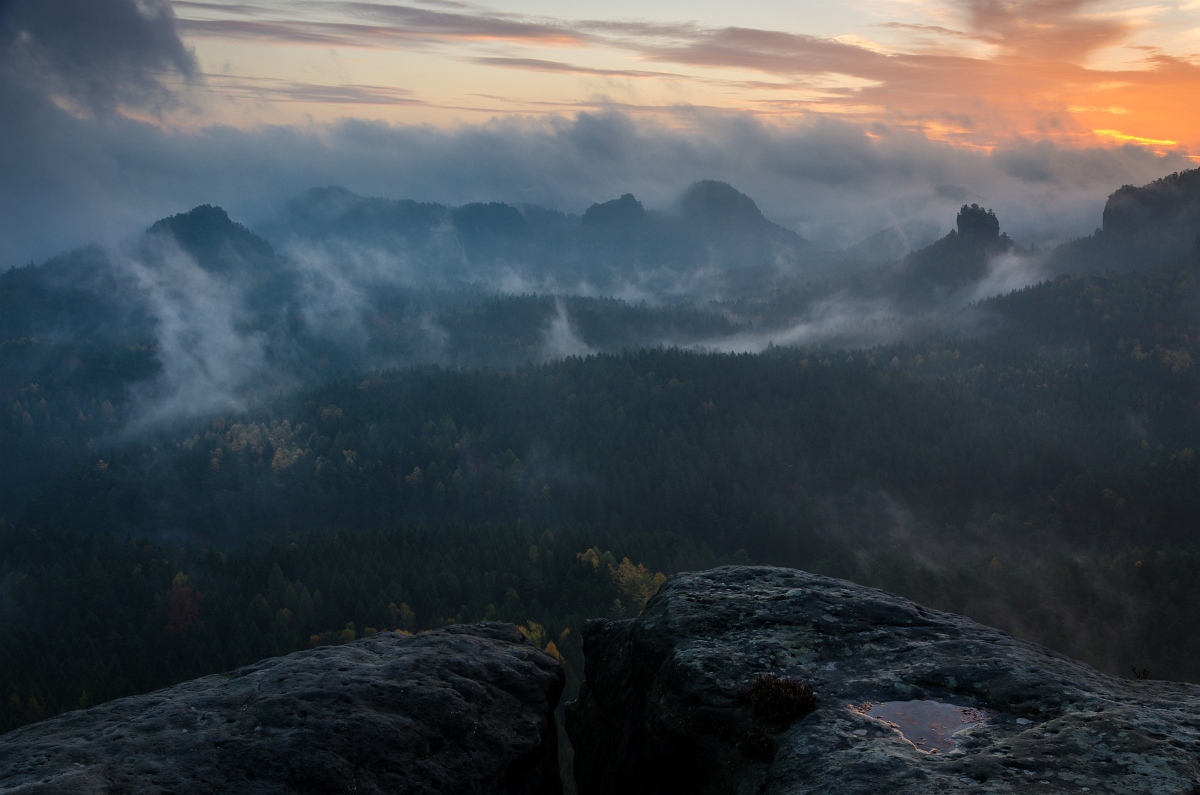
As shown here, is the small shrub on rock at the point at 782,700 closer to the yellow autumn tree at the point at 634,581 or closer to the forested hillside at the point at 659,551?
the forested hillside at the point at 659,551

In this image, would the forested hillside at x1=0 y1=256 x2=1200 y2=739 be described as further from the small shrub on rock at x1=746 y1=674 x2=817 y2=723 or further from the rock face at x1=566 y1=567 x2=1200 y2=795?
the small shrub on rock at x1=746 y1=674 x2=817 y2=723

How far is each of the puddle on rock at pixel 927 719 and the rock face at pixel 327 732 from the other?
30.0ft

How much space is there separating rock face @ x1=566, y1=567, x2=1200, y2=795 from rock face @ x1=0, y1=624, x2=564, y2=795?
2991 mm

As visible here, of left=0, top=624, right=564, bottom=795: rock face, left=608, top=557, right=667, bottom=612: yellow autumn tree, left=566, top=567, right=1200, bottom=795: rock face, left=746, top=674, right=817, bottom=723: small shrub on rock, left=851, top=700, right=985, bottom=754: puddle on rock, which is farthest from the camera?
left=608, top=557, right=667, bottom=612: yellow autumn tree

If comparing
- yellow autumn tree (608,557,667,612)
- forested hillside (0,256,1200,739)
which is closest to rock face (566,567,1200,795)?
forested hillside (0,256,1200,739)

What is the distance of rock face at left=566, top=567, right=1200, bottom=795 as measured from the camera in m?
12.7

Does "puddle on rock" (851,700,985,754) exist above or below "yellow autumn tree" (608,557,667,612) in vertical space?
above

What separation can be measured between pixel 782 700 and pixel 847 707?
1345 mm

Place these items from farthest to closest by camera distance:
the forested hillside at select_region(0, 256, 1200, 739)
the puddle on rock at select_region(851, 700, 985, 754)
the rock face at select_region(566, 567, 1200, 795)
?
the forested hillside at select_region(0, 256, 1200, 739), the puddle on rock at select_region(851, 700, 985, 754), the rock face at select_region(566, 567, 1200, 795)

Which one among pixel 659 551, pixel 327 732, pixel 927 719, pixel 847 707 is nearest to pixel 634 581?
pixel 659 551

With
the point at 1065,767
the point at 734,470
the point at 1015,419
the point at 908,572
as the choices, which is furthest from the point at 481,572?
the point at 1015,419

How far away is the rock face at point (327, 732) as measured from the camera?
15.5m

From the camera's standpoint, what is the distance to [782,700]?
15.9 m

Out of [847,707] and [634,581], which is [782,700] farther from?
[634,581]
